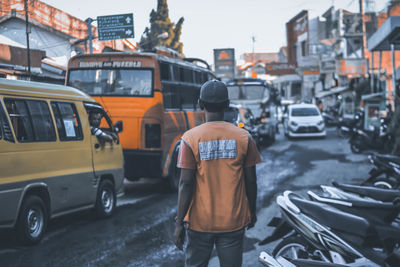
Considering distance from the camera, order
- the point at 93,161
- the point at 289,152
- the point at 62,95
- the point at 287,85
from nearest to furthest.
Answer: the point at 62,95, the point at 93,161, the point at 289,152, the point at 287,85

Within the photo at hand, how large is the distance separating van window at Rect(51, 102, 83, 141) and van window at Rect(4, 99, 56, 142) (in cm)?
21

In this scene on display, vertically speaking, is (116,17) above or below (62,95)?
above

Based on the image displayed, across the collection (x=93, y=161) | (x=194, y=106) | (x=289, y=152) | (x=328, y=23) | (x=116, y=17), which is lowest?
(x=289, y=152)

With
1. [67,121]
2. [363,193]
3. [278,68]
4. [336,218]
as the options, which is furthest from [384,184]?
[278,68]

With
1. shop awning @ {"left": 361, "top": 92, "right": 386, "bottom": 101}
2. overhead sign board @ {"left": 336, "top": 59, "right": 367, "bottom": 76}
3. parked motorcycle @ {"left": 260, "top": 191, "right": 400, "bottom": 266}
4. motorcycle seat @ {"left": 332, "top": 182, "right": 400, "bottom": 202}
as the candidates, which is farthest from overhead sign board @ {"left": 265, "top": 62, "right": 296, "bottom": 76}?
parked motorcycle @ {"left": 260, "top": 191, "right": 400, "bottom": 266}

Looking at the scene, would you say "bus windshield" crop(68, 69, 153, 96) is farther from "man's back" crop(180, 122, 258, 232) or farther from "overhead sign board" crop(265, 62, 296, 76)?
"overhead sign board" crop(265, 62, 296, 76)

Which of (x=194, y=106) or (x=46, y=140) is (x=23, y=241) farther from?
(x=194, y=106)

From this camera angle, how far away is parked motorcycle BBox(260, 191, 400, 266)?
3.71 metres

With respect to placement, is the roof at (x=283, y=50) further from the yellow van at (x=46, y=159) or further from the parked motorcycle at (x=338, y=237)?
the parked motorcycle at (x=338, y=237)

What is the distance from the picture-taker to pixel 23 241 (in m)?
5.98

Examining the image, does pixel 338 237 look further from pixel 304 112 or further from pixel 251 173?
pixel 304 112

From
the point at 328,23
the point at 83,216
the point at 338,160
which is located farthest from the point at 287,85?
the point at 83,216

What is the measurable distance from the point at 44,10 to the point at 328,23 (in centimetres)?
4255

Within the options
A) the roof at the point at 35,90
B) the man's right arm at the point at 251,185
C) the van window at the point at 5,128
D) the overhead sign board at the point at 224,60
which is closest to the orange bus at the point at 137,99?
the roof at the point at 35,90
